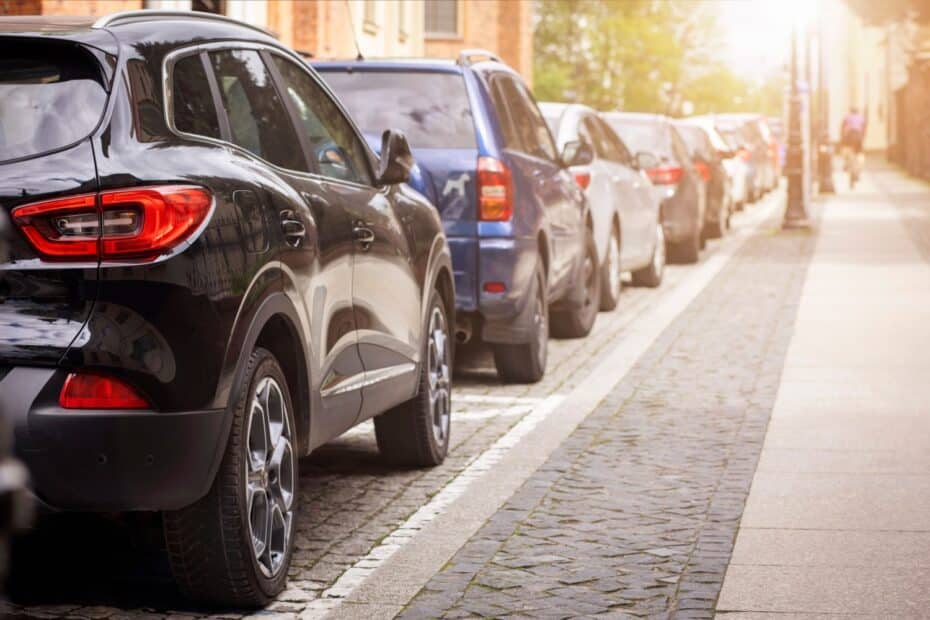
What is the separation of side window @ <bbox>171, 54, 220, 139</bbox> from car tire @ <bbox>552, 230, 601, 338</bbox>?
7.61 metres

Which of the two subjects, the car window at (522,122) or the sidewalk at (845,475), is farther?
the car window at (522,122)

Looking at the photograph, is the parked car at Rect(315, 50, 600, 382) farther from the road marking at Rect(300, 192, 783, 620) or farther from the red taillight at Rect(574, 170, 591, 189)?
the red taillight at Rect(574, 170, 591, 189)

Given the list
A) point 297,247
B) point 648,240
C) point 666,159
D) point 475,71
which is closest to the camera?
point 297,247

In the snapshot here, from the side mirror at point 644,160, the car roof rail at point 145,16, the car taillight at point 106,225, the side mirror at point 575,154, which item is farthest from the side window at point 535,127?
the car taillight at point 106,225

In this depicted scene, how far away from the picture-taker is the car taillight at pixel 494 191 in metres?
10.4

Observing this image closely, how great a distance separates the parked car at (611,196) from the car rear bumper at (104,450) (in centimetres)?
938

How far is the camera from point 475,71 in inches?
422

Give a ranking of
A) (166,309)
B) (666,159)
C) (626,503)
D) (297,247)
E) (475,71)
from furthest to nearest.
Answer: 1. (666,159)
2. (475,71)
3. (626,503)
4. (297,247)
5. (166,309)

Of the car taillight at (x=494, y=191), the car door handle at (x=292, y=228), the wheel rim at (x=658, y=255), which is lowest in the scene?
the wheel rim at (x=658, y=255)

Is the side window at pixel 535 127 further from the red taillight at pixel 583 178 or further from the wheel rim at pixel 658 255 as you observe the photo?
the wheel rim at pixel 658 255

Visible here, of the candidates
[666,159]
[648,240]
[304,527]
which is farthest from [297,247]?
[666,159]

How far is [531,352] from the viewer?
1098cm

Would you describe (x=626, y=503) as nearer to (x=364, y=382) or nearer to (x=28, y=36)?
(x=364, y=382)

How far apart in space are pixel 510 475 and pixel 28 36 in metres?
3.51
